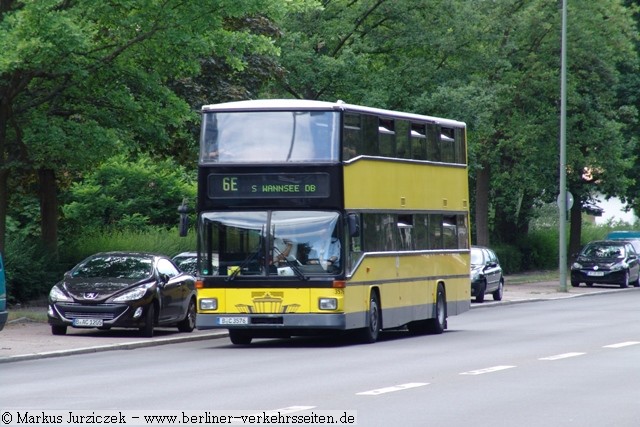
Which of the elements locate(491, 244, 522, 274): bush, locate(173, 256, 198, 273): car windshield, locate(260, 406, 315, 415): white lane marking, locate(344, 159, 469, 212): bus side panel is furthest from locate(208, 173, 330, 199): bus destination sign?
locate(491, 244, 522, 274): bush

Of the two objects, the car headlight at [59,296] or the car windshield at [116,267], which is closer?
the car headlight at [59,296]

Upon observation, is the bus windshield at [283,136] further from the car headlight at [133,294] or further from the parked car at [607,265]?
the parked car at [607,265]

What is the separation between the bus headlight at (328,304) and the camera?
74.1 ft

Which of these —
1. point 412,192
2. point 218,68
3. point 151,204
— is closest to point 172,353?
point 412,192

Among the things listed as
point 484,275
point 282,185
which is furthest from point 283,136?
point 484,275

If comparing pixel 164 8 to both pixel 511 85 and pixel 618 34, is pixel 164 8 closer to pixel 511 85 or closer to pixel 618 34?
pixel 511 85

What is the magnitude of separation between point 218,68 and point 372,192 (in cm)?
1423

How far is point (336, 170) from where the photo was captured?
2278 centimetres

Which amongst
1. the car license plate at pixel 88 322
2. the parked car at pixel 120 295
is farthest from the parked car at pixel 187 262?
the car license plate at pixel 88 322

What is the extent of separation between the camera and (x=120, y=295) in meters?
24.8

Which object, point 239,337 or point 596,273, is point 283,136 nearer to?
point 239,337

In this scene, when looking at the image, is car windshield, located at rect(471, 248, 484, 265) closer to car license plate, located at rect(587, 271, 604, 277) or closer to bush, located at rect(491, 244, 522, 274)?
car license plate, located at rect(587, 271, 604, 277)

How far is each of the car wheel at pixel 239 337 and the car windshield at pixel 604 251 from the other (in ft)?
100

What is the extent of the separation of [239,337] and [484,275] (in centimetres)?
1762
